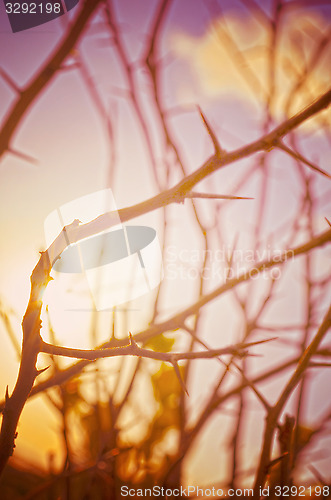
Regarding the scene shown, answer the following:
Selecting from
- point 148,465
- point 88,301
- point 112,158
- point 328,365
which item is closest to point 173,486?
point 148,465

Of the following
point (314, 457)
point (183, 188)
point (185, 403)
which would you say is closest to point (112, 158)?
point (183, 188)

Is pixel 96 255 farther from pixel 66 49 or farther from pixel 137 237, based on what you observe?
pixel 66 49

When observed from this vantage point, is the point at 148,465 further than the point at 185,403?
Yes

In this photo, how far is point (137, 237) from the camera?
129 centimetres

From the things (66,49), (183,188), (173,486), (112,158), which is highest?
(112,158)

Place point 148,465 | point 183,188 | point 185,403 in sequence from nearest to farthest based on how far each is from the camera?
point 183,188 < point 185,403 < point 148,465

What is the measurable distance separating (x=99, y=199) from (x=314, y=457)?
274 cm

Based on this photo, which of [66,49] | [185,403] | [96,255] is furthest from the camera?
[185,403]

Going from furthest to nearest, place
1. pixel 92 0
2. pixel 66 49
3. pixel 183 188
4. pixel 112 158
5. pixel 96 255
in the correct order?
pixel 112 158 → pixel 96 255 → pixel 66 49 → pixel 92 0 → pixel 183 188

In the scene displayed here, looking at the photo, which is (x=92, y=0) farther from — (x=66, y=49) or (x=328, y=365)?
(x=328, y=365)

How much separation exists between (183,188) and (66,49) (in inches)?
25.7

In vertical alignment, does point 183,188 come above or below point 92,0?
below

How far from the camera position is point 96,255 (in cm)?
146

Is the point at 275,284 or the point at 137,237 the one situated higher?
the point at 275,284
